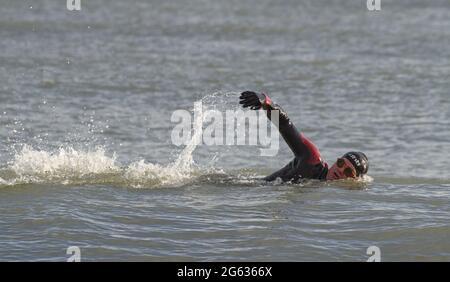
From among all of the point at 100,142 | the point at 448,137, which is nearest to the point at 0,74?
the point at 100,142

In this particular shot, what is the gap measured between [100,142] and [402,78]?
28.2ft

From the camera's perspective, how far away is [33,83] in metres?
19.0

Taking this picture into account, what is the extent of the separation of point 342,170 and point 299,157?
55 cm

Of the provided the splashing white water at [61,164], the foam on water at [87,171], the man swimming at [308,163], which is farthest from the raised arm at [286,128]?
the splashing white water at [61,164]

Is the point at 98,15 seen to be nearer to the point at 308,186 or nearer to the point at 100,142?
the point at 100,142

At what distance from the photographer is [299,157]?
1160 centimetres

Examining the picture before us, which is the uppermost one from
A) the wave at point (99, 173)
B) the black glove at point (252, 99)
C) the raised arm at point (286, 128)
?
the black glove at point (252, 99)

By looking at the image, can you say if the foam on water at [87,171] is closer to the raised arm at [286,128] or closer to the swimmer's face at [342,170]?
the raised arm at [286,128]

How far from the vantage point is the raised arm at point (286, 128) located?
10.9 metres

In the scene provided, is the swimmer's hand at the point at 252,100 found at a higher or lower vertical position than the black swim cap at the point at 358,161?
higher

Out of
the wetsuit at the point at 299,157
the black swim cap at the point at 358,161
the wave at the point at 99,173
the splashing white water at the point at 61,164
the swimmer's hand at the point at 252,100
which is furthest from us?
the splashing white water at the point at 61,164

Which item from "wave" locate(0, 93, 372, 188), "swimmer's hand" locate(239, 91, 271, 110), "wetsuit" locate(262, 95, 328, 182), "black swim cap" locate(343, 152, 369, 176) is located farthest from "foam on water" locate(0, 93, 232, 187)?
"black swim cap" locate(343, 152, 369, 176)

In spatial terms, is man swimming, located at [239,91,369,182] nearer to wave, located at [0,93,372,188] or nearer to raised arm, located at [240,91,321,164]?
raised arm, located at [240,91,321,164]

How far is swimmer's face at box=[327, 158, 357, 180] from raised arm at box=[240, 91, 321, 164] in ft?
0.75
